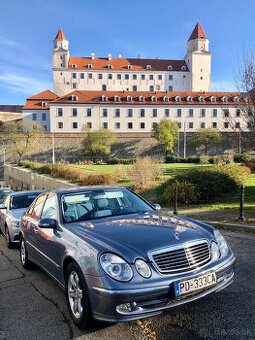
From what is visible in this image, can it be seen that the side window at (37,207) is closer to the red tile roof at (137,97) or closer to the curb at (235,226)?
the curb at (235,226)

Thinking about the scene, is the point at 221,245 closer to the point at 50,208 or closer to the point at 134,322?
the point at 134,322

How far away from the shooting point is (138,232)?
338cm

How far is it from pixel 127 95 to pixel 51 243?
71923 mm

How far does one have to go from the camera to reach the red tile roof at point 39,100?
7431 cm

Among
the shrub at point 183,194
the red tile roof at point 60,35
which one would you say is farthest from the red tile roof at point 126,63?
the shrub at point 183,194

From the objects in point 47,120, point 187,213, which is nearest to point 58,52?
point 47,120

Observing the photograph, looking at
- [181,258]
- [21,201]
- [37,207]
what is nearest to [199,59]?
[21,201]

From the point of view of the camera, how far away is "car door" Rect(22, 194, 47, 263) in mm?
4708

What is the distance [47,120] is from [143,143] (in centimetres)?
2724

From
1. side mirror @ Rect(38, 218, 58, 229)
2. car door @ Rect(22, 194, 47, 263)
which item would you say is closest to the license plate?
side mirror @ Rect(38, 218, 58, 229)

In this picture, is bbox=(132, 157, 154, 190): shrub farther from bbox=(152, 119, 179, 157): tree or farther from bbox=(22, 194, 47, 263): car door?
bbox=(152, 119, 179, 157): tree

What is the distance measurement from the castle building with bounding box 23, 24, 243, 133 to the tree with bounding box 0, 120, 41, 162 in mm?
4499

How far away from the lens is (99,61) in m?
89.1

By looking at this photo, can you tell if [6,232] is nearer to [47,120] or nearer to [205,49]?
[47,120]
